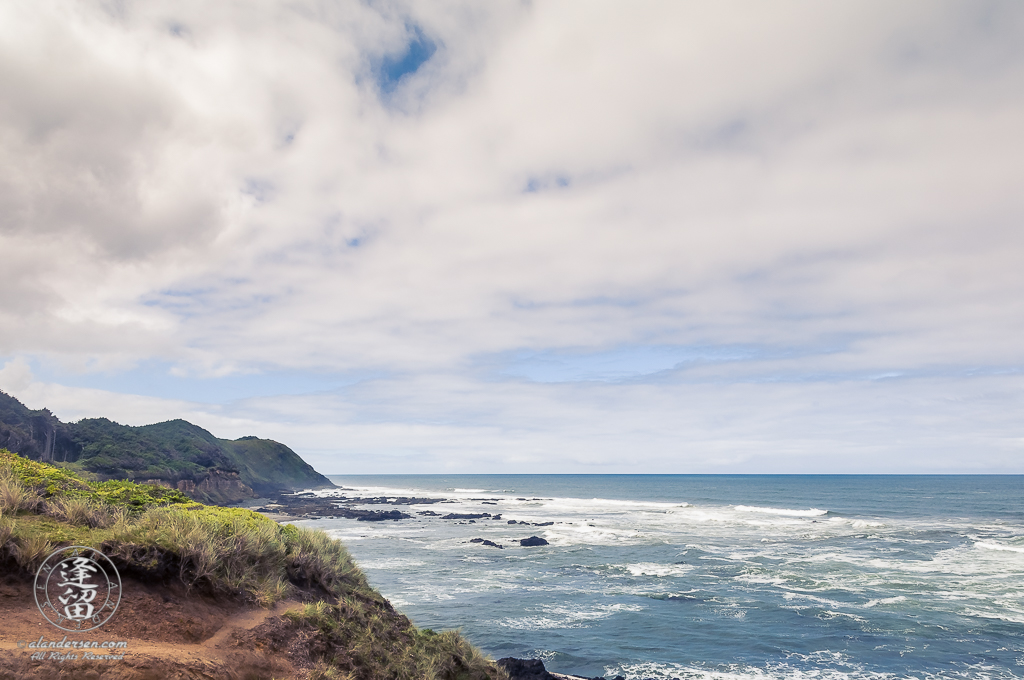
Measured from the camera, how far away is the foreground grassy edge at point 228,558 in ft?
25.0

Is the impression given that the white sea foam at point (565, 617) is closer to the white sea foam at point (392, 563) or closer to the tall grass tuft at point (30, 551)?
the white sea foam at point (392, 563)

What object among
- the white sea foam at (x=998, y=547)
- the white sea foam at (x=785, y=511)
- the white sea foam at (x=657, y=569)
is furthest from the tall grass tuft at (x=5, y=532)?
the white sea foam at (x=785, y=511)

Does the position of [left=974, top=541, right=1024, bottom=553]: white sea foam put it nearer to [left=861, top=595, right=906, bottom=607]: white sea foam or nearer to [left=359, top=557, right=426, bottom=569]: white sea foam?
[left=861, top=595, right=906, bottom=607]: white sea foam

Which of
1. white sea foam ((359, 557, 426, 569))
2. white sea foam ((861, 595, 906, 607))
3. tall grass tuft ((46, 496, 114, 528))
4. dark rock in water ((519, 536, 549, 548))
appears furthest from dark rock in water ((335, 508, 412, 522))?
tall grass tuft ((46, 496, 114, 528))

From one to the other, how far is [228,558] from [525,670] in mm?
10537

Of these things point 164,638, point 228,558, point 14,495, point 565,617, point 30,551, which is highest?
point 14,495

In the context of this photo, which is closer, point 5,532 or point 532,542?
point 5,532

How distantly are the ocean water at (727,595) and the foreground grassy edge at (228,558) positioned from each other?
1105 cm

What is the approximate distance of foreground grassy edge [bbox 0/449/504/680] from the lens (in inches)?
300

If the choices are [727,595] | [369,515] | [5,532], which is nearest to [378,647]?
[5,532]

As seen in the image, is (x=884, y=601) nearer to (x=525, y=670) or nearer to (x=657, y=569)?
(x=657, y=569)

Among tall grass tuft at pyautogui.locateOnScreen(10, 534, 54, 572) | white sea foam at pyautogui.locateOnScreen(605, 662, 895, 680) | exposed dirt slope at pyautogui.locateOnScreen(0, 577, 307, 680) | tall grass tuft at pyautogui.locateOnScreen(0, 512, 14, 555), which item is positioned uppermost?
tall grass tuft at pyautogui.locateOnScreen(0, 512, 14, 555)

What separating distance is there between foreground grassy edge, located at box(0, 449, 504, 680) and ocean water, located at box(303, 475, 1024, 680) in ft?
36.3

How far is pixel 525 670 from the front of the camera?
15758 millimetres
